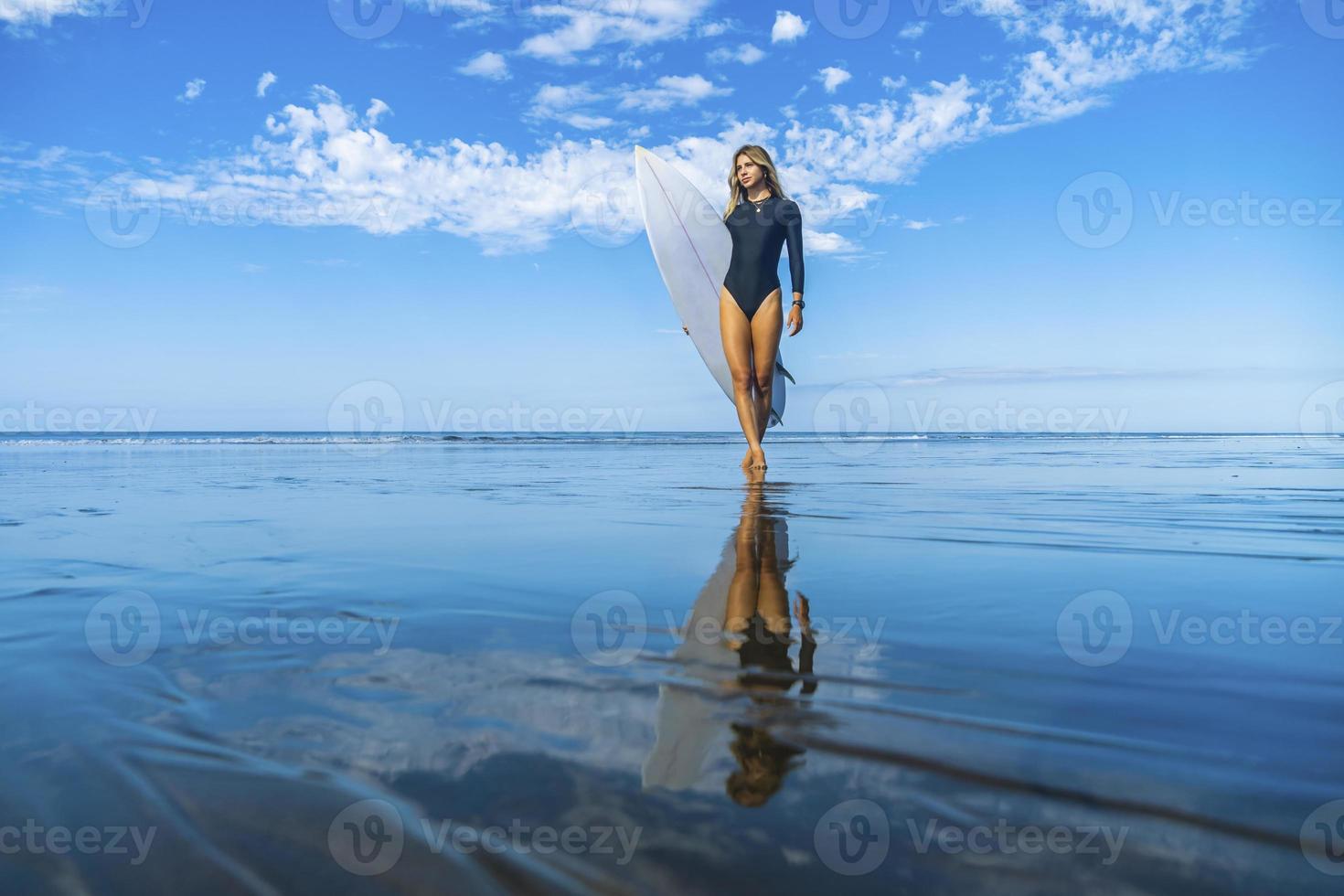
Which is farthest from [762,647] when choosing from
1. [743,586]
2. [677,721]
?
[743,586]

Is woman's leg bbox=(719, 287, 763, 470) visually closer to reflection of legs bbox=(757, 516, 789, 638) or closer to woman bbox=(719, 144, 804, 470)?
woman bbox=(719, 144, 804, 470)

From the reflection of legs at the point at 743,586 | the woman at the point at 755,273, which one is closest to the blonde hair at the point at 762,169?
the woman at the point at 755,273

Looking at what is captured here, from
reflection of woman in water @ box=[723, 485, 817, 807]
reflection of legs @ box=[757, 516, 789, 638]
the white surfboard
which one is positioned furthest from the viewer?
the white surfboard

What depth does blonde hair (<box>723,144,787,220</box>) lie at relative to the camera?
6.71m

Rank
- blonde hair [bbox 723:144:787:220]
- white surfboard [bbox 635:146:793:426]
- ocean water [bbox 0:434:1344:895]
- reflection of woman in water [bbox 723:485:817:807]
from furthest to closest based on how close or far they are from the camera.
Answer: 1. white surfboard [bbox 635:146:793:426]
2. blonde hair [bbox 723:144:787:220]
3. reflection of woman in water [bbox 723:485:817:807]
4. ocean water [bbox 0:434:1344:895]

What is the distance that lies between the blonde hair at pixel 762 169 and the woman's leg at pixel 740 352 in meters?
0.81

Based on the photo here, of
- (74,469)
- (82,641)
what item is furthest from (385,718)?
(74,469)

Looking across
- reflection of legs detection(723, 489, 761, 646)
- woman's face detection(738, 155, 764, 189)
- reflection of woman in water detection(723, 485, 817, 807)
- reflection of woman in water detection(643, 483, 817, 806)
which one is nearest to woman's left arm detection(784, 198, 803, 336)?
woman's face detection(738, 155, 764, 189)

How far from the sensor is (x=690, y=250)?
7730 mm

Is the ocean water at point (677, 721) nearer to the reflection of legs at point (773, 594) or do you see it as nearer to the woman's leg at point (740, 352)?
the reflection of legs at point (773, 594)

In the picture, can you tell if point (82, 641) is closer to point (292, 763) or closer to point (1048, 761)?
point (292, 763)

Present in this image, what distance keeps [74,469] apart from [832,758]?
10.9m

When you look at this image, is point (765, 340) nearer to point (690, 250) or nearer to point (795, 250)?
point (795, 250)

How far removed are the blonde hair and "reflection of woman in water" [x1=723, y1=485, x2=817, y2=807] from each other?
4466 millimetres
